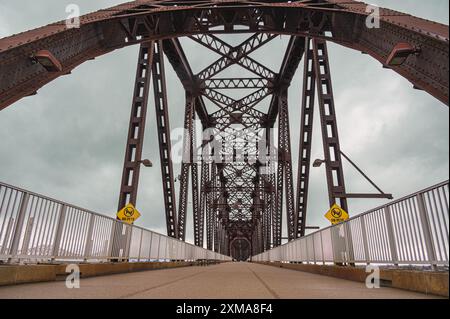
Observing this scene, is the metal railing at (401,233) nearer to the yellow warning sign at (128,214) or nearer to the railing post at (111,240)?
the railing post at (111,240)

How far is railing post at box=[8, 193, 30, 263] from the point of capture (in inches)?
192

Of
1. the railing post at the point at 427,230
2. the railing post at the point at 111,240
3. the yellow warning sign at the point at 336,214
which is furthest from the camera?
the yellow warning sign at the point at 336,214

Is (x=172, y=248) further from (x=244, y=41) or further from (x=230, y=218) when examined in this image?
(x=230, y=218)

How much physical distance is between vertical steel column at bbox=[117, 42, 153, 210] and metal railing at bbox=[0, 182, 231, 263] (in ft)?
11.6

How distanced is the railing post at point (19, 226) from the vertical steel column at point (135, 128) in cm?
762

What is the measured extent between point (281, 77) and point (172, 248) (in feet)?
51.1

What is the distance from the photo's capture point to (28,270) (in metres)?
4.95

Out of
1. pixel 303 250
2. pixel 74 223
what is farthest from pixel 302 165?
pixel 74 223

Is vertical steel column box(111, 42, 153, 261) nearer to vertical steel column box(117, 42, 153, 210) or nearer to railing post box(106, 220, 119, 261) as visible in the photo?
vertical steel column box(117, 42, 153, 210)

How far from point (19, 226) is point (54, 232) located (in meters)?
0.92

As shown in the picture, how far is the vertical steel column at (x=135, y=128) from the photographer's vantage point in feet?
42.7

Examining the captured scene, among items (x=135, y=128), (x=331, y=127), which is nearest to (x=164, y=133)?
(x=135, y=128)

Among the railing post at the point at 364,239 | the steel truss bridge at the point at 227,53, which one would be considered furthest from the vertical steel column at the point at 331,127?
the railing post at the point at 364,239

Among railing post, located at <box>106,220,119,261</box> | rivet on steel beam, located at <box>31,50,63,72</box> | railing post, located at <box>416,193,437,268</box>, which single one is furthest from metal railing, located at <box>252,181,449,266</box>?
rivet on steel beam, located at <box>31,50,63,72</box>
